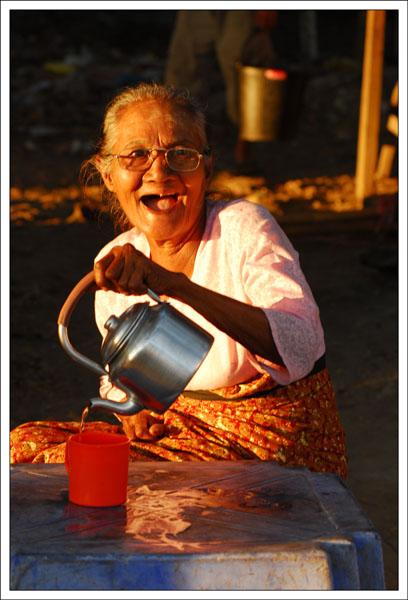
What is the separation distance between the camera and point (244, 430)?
2.14 m

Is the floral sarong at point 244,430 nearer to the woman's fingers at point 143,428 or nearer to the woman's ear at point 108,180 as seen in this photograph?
the woman's fingers at point 143,428

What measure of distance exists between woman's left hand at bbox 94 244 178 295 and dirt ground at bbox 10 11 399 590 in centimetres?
92

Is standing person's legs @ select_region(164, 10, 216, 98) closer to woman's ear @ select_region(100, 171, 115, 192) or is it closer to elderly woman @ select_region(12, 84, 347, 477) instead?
woman's ear @ select_region(100, 171, 115, 192)

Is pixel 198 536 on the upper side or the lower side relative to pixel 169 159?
lower

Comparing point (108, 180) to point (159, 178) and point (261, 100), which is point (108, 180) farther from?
point (261, 100)

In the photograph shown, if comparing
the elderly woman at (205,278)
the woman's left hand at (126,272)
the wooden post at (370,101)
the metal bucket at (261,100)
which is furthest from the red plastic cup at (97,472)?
A: the metal bucket at (261,100)

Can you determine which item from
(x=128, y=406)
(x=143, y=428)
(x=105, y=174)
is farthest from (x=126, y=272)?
(x=105, y=174)

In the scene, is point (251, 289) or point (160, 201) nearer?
point (251, 289)

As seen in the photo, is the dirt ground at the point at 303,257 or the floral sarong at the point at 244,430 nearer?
the floral sarong at the point at 244,430

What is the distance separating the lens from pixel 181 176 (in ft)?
7.04

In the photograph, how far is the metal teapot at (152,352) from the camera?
1502 millimetres

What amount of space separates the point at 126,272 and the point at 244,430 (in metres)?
0.65

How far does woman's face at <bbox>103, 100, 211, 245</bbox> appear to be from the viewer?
2146mm

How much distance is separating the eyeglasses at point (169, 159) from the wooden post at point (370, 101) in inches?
190
